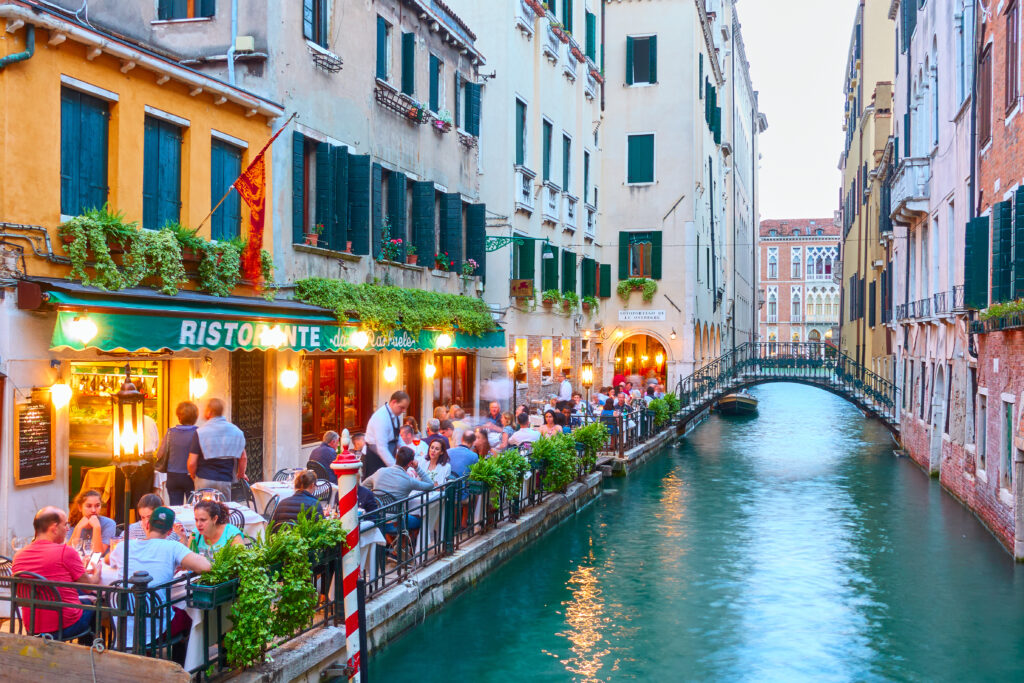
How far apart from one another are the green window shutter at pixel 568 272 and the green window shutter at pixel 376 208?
1201 cm

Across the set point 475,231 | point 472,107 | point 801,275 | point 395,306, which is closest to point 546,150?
point 472,107

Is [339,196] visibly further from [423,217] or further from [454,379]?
[454,379]

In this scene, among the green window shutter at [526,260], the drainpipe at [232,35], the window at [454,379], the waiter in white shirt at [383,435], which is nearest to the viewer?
the waiter in white shirt at [383,435]

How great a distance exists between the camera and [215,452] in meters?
9.70

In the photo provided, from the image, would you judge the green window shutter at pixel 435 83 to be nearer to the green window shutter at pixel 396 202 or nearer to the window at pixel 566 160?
the green window shutter at pixel 396 202

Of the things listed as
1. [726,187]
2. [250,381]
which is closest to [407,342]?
[250,381]

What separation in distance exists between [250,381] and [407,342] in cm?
400

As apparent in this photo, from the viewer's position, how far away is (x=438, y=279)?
19.1 meters

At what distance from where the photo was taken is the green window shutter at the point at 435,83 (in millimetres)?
19031

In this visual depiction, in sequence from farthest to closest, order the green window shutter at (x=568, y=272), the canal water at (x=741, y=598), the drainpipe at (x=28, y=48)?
1. the green window shutter at (x=568, y=272)
2. the canal water at (x=741, y=598)
3. the drainpipe at (x=28, y=48)

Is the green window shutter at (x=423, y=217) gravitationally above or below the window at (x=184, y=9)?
below

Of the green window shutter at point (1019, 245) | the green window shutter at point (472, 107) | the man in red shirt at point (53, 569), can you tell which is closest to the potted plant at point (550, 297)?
the green window shutter at point (472, 107)

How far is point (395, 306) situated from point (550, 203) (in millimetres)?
11453

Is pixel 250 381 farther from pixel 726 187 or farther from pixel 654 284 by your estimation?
pixel 726 187
